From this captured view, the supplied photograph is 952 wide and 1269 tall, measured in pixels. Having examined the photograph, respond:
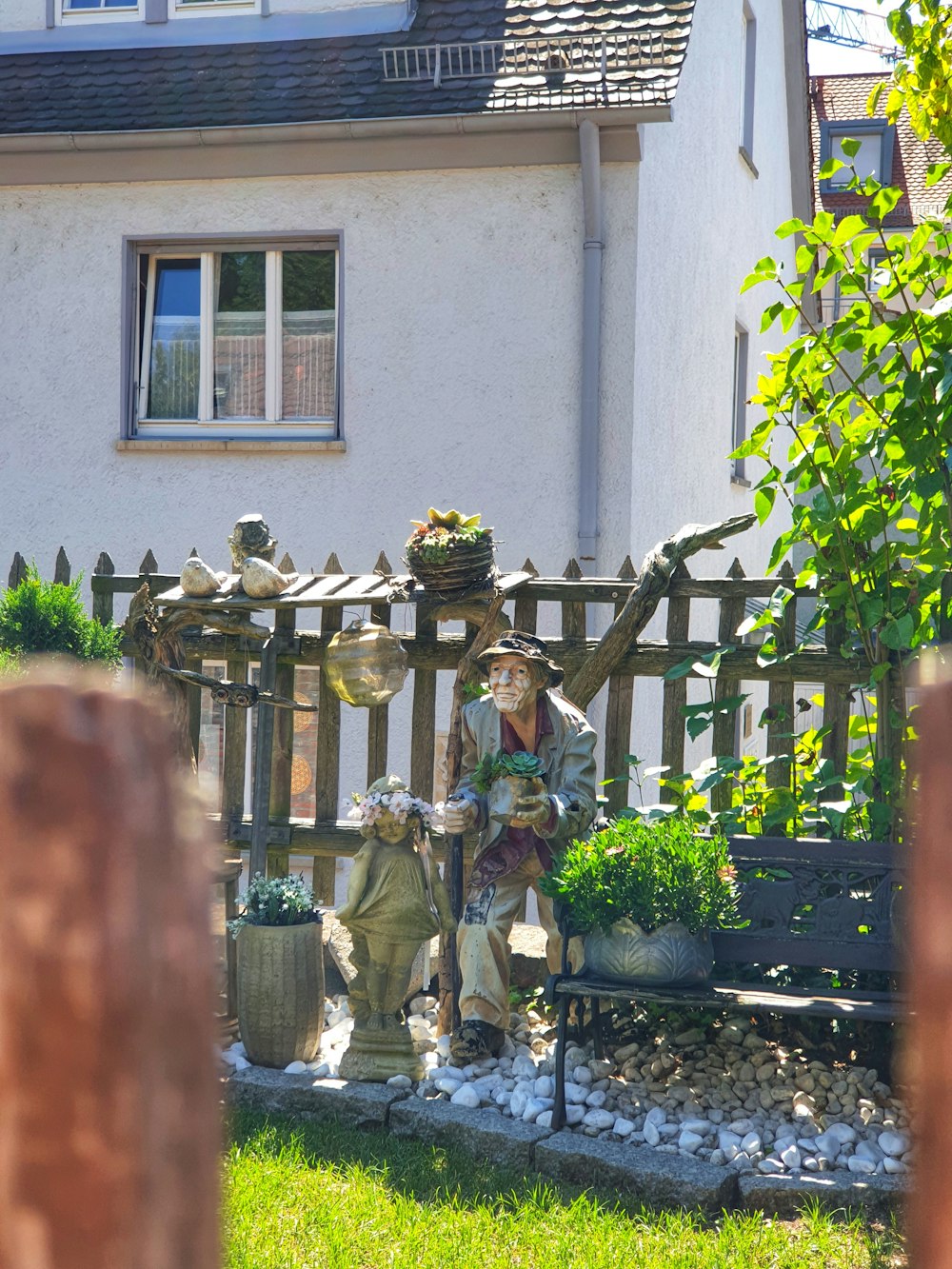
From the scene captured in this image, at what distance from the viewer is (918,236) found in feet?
15.5

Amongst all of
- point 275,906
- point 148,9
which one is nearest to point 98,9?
point 148,9

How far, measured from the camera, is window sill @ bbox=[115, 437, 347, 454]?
364 inches

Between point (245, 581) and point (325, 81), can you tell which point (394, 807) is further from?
point (325, 81)

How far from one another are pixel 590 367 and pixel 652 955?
496 centimetres

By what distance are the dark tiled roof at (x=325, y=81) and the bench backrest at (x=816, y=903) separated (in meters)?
5.22

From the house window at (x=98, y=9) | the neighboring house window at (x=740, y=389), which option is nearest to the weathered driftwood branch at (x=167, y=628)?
the house window at (x=98, y=9)

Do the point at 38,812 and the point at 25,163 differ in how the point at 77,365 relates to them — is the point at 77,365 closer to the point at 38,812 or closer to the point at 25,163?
the point at 25,163

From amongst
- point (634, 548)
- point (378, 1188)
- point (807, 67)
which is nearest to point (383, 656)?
point (378, 1188)

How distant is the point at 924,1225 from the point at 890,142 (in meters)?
26.8

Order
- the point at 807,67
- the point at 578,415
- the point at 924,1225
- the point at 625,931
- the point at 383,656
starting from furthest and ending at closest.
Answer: the point at 807,67
the point at 578,415
the point at 383,656
the point at 625,931
the point at 924,1225

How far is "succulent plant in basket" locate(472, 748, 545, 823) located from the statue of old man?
1.2 inches

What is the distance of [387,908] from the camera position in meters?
5.18

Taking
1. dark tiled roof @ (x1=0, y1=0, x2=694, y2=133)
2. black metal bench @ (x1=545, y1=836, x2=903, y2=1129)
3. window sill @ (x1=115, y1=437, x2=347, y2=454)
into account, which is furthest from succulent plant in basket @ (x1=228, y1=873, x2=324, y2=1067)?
dark tiled roof @ (x1=0, y1=0, x2=694, y2=133)

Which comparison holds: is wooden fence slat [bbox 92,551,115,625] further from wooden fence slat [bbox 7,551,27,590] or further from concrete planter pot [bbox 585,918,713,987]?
concrete planter pot [bbox 585,918,713,987]
